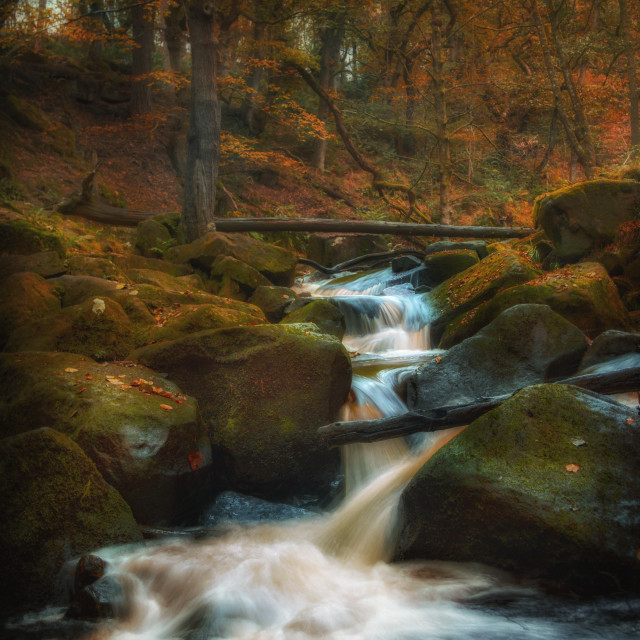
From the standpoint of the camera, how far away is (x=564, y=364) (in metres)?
5.84

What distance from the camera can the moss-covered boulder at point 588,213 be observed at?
8211 millimetres

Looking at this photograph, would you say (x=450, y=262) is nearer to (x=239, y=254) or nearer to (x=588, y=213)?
(x=588, y=213)

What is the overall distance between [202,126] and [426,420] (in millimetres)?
9141

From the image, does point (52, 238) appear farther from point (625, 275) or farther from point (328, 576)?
point (625, 275)

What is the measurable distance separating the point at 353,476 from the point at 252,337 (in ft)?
5.65

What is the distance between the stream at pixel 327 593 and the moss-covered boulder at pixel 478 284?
3910 mm

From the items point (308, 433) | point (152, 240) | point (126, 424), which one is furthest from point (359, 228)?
point (126, 424)

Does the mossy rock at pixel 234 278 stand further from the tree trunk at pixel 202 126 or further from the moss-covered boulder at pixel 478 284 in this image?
the moss-covered boulder at pixel 478 284

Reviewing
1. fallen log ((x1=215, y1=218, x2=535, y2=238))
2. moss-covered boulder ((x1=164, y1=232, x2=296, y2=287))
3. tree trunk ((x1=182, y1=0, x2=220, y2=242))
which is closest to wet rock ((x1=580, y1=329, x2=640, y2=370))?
moss-covered boulder ((x1=164, y1=232, x2=296, y2=287))

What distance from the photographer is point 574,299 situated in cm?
695

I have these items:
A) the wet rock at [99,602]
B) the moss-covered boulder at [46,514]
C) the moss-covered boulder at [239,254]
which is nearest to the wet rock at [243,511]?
the moss-covered boulder at [46,514]

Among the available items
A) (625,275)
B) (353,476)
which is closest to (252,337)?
(353,476)

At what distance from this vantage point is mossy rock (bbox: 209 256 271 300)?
32.1 feet

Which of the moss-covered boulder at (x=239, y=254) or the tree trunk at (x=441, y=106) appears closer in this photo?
the moss-covered boulder at (x=239, y=254)
